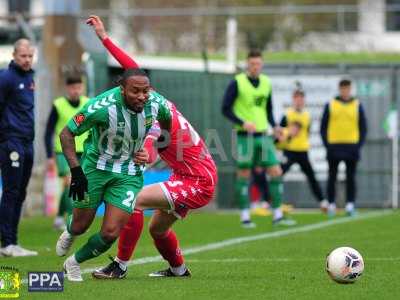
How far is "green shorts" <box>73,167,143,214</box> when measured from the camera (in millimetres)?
9125

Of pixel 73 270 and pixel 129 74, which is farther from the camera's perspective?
pixel 73 270

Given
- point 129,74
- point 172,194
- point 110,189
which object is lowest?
point 172,194

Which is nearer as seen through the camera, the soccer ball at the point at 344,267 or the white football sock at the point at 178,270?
the soccer ball at the point at 344,267

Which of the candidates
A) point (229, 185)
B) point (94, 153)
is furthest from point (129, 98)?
point (229, 185)

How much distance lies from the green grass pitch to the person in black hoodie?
0.48 meters

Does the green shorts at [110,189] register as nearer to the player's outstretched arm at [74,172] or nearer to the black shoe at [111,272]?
the player's outstretched arm at [74,172]

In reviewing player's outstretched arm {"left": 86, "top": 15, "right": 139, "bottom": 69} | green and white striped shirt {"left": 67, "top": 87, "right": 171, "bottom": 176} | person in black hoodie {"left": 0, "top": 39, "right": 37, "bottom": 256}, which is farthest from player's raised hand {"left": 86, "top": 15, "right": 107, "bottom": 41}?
→ person in black hoodie {"left": 0, "top": 39, "right": 37, "bottom": 256}

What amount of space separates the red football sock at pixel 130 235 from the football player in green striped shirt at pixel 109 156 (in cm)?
28

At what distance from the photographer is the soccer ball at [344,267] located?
8.71m

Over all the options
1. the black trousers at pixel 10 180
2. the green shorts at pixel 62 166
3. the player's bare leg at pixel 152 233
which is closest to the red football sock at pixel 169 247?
the player's bare leg at pixel 152 233

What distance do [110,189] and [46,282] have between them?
114 cm

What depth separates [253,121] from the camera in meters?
16.2

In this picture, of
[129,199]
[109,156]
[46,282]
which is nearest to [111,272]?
[129,199]

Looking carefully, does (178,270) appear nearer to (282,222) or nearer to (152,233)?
(152,233)
